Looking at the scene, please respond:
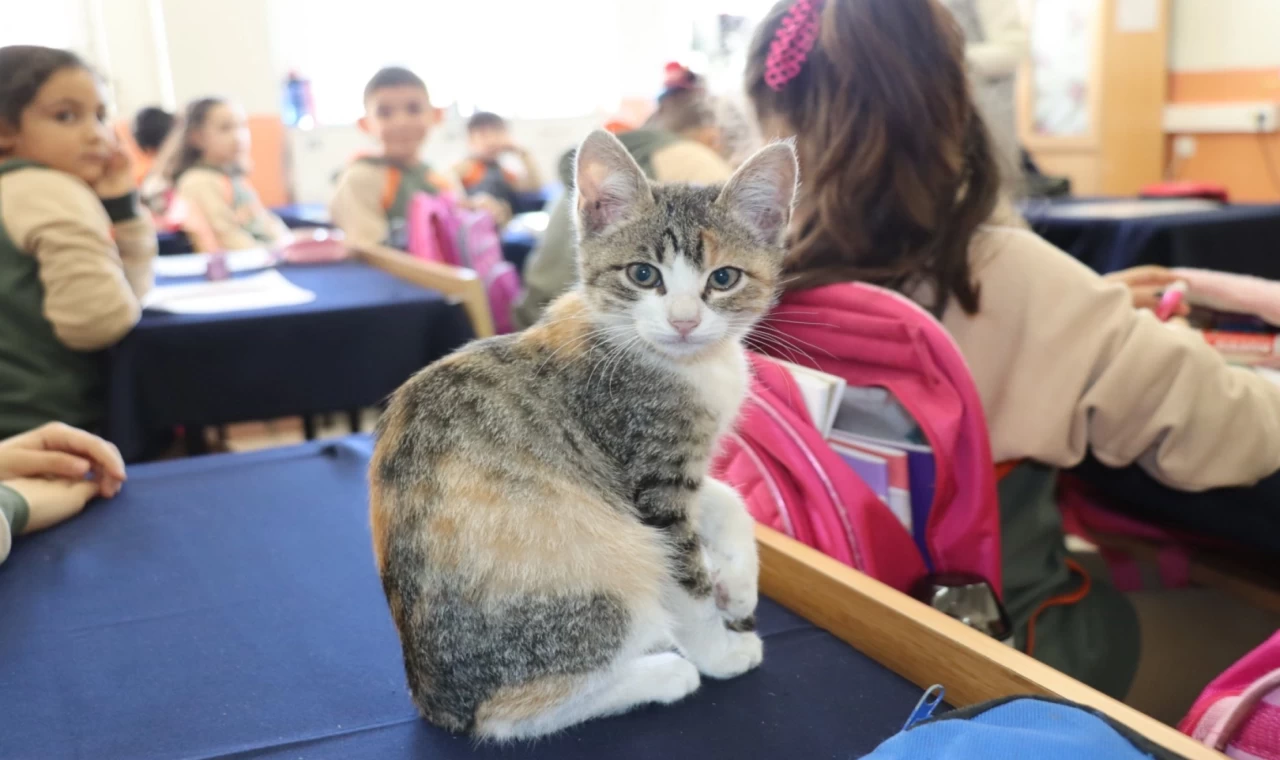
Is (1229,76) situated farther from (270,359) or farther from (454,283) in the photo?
(270,359)

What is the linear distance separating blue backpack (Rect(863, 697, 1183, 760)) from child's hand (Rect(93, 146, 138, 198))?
6.28 ft

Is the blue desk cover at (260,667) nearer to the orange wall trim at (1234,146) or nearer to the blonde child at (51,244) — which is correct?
the blonde child at (51,244)

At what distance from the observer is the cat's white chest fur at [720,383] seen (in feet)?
2.73

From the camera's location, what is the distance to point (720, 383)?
33.2 inches

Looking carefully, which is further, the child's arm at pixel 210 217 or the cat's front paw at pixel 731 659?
the child's arm at pixel 210 217

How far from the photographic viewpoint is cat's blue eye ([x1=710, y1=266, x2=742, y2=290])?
84 centimetres

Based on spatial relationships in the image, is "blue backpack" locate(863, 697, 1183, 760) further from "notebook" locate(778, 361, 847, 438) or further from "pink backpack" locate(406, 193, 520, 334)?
"pink backpack" locate(406, 193, 520, 334)

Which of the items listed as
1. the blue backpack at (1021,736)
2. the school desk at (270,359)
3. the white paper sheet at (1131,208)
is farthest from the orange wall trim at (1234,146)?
the blue backpack at (1021,736)

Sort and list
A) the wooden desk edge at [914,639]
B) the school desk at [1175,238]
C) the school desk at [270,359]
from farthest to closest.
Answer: the school desk at [1175,238] → the school desk at [270,359] → the wooden desk edge at [914,639]

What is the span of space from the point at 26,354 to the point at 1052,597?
5.77 feet

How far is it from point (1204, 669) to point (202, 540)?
126 centimetres

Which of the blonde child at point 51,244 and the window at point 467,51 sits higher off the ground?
the window at point 467,51

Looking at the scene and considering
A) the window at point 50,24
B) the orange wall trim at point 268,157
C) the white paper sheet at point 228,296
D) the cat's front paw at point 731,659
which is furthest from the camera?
the orange wall trim at point 268,157

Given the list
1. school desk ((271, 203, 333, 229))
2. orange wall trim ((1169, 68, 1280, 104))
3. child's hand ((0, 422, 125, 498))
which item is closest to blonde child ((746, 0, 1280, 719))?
child's hand ((0, 422, 125, 498))
